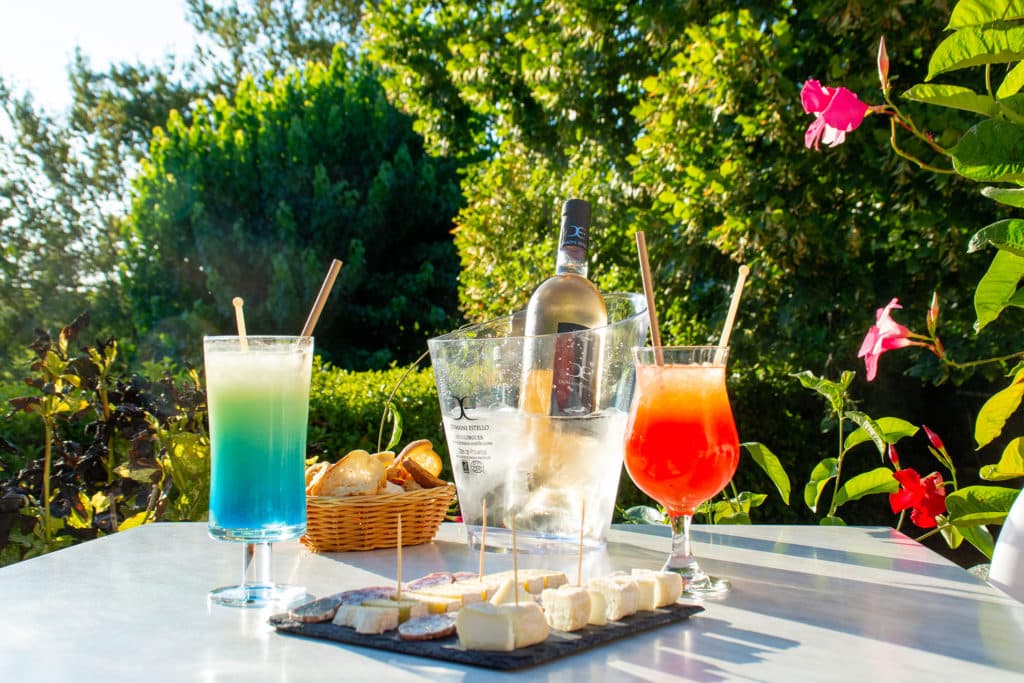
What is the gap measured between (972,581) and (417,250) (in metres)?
12.8

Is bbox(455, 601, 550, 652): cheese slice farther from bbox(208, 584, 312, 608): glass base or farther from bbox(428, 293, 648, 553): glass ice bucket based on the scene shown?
bbox(428, 293, 648, 553): glass ice bucket

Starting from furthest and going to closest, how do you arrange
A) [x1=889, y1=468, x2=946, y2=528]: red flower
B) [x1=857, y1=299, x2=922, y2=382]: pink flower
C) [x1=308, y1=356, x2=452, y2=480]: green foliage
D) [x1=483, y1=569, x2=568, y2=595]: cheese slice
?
[x1=308, y1=356, x2=452, y2=480]: green foliage < [x1=857, y1=299, x2=922, y2=382]: pink flower < [x1=889, y1=468, x2=946, y2=528]: red flower < [x1=483, y1=569, x2=568, y2=595]: cheese slice

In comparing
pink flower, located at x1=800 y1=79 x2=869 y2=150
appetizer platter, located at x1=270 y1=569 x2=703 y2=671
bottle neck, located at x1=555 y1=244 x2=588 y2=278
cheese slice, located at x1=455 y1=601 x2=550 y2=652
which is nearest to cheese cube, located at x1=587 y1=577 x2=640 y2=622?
appetizer platter, located at x1=270 y1=569 x2=703 y2=671

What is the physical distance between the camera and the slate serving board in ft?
2.58

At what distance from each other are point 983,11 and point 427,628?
1.13 meters

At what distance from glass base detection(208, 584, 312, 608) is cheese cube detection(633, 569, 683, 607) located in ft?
1.30

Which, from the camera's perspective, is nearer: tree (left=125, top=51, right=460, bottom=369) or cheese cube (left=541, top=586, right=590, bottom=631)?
cheese cube (left=541, top=586, right=590, bottom=631)

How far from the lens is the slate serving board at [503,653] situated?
788 mm

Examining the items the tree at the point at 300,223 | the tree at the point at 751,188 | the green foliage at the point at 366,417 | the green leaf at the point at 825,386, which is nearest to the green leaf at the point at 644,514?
the green leaf at the point at 825,386

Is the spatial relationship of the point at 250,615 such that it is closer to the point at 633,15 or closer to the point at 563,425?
the point at 563,425

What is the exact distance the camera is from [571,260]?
144 cm

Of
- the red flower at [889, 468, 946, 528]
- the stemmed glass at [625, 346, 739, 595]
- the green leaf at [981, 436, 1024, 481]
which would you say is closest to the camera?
the stemmed glass at [625, 346, 739, 595]

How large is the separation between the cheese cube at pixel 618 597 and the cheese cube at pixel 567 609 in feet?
0.07

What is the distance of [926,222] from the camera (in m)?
3.49
